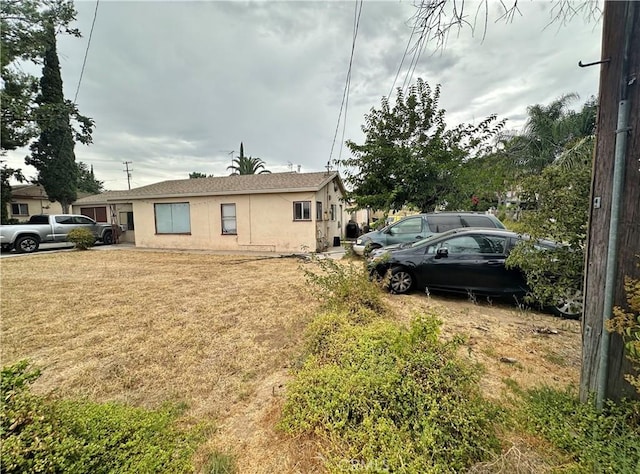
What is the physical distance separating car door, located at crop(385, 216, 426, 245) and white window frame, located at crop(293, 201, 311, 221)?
3.84 m

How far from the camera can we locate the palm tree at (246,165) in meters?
27.5

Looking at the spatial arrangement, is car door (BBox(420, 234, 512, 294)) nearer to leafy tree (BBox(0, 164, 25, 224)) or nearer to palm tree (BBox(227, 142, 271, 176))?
palm tree (BBox(227, 142, 271, 176))

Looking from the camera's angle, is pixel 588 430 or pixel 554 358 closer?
pixel 588 430

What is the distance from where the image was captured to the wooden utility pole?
163cm

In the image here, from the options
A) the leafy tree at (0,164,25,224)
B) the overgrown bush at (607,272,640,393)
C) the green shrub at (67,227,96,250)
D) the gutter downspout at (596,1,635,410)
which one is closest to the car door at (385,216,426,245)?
the gutter downspout at (596,1,635,410)

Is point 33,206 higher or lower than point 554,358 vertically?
higher

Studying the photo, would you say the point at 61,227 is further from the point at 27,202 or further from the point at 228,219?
the point at 27,202

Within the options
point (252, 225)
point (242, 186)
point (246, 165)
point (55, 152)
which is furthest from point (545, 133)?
point (55, 152)

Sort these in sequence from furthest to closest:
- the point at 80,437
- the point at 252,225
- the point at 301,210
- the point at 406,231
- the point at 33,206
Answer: the point at 33,206, the point at 252,225, the point at 301,210, the point at 406,231, the point at 80,437

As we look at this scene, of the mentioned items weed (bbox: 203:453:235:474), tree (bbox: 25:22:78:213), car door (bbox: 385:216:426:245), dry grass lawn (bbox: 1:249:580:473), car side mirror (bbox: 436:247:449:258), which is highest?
tree (bbox: 25:22:78:213)

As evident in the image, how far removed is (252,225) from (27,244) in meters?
10.5

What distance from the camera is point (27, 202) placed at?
21375mm

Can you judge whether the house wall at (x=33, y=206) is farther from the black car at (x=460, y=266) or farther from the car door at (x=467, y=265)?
the car door at (x=467, y=265)

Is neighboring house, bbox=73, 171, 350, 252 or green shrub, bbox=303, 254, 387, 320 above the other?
neighboring house, bbox=73, 171, 350, 252
